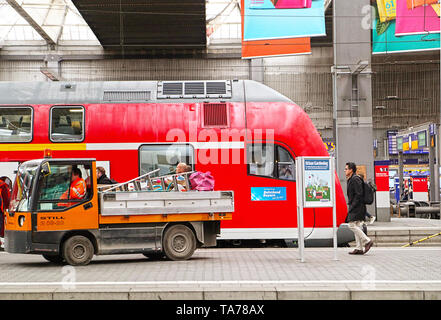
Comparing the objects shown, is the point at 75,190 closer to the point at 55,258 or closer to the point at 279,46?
the point at 55,258

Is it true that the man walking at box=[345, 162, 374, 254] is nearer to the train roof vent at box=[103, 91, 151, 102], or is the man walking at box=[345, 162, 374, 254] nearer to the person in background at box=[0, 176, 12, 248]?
the train roof vent at box=[103, 91, 151, 102]

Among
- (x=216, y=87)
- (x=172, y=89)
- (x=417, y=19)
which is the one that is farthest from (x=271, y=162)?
(x=417, y=19)

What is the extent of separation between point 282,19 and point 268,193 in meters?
11.2

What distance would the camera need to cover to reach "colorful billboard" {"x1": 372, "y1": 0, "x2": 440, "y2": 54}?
25.1m

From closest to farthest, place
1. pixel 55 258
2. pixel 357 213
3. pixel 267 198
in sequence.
Answer: pixel 55 258
pixel 357 213
pixel 267 198

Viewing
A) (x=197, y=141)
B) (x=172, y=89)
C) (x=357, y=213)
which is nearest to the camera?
(x=357, y=213)

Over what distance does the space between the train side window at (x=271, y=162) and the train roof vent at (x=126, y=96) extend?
8.95 feet

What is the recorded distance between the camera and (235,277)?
884cm

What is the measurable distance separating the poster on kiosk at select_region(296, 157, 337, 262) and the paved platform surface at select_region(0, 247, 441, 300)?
3.20 ft

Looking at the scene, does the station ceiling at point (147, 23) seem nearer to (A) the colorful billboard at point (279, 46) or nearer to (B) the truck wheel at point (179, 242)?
(A) the colorful billboard at point (279, 46)

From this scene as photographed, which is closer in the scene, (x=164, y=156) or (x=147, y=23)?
(x=164, y=156)

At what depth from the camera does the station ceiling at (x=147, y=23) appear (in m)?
28.9

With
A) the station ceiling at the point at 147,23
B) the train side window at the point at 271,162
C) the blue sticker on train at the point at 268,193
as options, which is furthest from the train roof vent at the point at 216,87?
the station ceiling at the point at 147,23

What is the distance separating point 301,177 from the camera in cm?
1132
